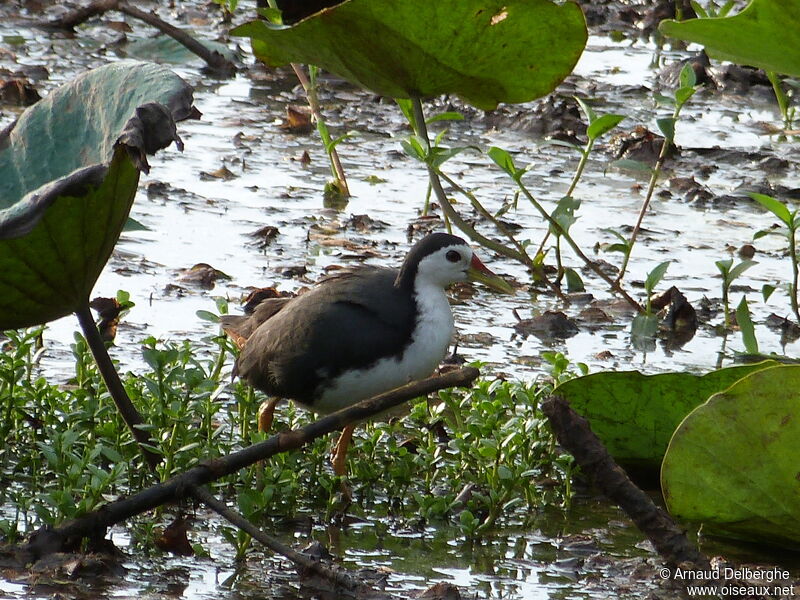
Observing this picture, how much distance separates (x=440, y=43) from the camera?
189 inches

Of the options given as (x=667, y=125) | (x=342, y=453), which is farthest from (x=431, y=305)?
(x=667, y=125)

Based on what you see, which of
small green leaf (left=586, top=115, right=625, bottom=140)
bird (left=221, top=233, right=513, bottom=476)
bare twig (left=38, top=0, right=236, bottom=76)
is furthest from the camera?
bare twig (left=38, top=0, right=236, bottom=76)

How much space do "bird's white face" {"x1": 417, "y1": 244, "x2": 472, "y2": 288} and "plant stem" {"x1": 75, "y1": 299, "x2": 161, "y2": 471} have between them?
122cm

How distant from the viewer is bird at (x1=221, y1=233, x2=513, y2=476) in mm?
4301

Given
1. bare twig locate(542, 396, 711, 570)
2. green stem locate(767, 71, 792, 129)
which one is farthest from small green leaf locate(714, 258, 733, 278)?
green stem locate(767, 71, 792, 129)

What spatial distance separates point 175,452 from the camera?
3.70m

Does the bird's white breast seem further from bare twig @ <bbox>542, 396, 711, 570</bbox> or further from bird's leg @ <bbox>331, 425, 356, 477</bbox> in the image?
bare twig @ <bbox>542, 396, 711, 570</bbox>

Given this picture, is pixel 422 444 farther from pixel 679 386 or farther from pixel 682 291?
pixel 682 291

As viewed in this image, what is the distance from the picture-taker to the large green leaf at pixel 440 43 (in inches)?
186

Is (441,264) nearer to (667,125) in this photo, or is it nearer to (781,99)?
(667,125)

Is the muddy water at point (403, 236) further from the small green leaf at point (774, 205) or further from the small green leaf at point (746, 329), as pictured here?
the small green leaf at point (774, 205)

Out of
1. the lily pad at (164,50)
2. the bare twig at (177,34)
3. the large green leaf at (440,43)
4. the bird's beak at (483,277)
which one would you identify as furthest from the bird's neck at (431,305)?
the lily pad at (164,50)

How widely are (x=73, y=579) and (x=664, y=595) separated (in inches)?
59.5

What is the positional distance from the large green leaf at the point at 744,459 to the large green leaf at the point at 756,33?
116 centimetres
